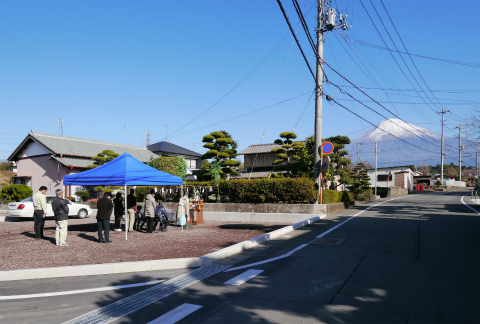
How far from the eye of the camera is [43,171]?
31172mm

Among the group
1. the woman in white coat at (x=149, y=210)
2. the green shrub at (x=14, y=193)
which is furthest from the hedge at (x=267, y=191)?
the green shrub at (x=14, y=193)

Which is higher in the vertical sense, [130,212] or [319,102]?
[319,102]

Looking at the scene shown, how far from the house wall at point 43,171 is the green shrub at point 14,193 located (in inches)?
104

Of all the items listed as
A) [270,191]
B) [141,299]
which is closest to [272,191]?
[270,191]

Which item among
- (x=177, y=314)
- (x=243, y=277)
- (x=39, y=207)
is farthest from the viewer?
(x=39, y=207)

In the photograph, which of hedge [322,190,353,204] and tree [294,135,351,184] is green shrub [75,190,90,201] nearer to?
tree [294,135,351,184]

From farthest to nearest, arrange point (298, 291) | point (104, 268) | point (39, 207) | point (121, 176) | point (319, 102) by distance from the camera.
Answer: point (319, 102) < point (121, 176) < point (39, 207) < point (104, 268) < point (298, 291)

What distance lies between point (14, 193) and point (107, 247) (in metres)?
21.5

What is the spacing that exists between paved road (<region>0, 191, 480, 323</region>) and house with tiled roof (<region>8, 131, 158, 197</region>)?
80.8 feet

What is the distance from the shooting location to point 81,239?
11922 millimetres

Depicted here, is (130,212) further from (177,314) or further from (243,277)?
(177,314)

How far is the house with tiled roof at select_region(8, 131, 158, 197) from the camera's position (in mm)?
29344

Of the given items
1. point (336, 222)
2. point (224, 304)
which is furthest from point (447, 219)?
point (224, 304)

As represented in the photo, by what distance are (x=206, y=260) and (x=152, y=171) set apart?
5911 mm
